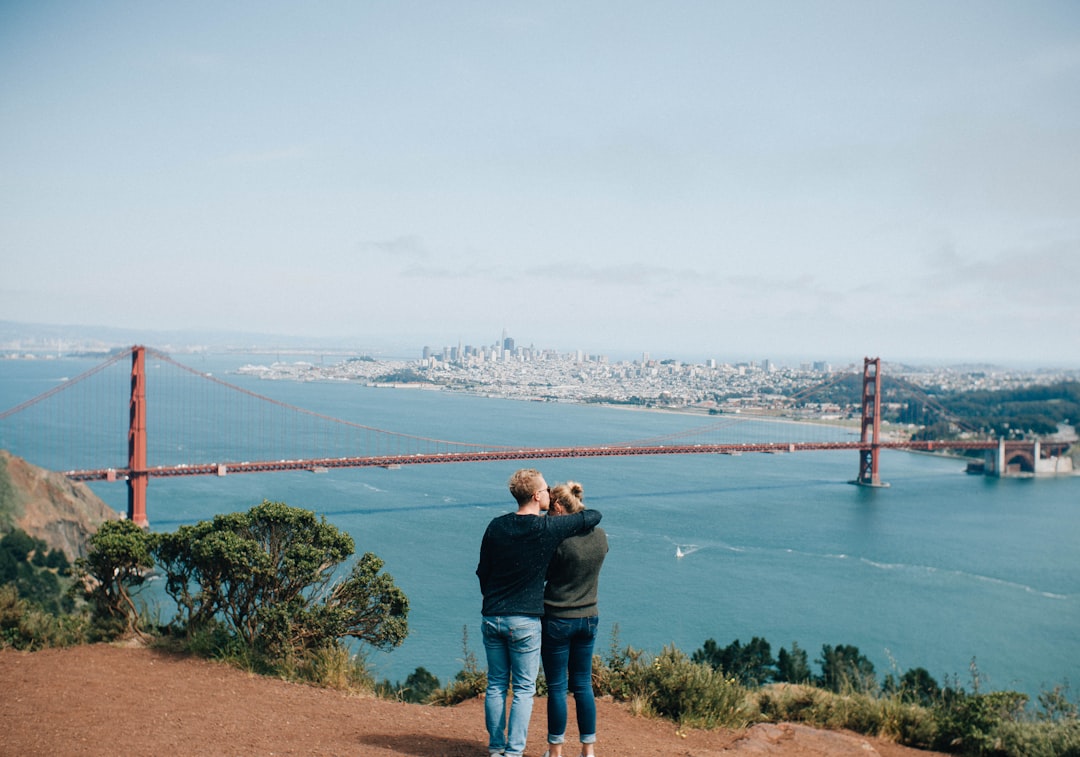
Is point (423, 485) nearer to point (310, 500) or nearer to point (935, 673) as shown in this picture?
point (310, 500)

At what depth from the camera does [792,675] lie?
34.4 feet

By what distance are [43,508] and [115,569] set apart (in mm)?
14542

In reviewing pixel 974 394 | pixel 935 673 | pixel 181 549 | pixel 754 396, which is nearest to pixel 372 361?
pixel 754 396

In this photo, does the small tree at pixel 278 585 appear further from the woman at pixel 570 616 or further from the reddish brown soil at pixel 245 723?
the woman at pixel 570 616

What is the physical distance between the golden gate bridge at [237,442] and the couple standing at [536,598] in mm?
18663

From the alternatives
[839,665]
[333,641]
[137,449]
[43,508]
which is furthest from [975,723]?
[137,449]

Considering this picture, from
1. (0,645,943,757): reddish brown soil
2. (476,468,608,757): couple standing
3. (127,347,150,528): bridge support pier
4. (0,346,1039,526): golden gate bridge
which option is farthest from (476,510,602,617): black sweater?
(127,347,150,528): bridge support pier

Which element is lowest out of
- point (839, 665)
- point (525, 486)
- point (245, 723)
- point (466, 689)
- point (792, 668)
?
point (792, 668)

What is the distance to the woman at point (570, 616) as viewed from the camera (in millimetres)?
2254

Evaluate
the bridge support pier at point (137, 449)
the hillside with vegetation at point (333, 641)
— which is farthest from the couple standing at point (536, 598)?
the bridge support pier at point (137, 449)

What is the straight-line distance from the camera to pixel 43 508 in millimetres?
16750

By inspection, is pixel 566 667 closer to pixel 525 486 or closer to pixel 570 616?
pixel 570 616

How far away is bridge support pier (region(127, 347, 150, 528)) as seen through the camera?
19.7 meters

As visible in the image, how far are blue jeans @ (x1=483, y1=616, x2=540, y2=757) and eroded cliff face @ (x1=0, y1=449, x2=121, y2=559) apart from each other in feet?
52.4
